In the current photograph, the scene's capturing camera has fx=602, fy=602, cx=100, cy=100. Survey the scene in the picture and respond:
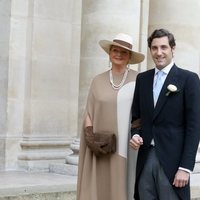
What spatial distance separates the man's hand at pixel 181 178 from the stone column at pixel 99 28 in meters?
4.33

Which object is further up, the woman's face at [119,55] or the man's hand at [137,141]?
the woman's face at [119,55]

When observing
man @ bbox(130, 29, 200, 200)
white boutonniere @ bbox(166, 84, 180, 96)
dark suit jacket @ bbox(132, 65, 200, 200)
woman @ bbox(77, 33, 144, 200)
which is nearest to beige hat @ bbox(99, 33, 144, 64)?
woman @ bbox(77, 33, 144, 200)

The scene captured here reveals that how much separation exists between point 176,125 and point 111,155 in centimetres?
120

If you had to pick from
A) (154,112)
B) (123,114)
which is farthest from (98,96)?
(154,112)

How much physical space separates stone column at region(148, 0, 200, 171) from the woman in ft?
12.4

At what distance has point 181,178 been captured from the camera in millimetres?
4742

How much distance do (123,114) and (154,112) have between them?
952 mm

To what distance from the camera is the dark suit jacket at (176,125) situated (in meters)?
4.79

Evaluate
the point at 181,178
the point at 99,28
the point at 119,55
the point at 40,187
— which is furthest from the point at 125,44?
the point at 99,28

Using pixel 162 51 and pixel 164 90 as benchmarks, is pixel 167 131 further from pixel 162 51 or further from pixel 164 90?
pixel 162 51

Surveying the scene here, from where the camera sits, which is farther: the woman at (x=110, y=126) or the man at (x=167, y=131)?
the woman at (x=110, y=126)

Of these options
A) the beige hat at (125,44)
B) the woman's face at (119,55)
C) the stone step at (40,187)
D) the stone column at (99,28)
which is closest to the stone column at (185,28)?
the stone column at (99,28)

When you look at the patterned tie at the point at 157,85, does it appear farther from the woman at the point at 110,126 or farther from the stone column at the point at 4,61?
the stone column at the point at 4,61

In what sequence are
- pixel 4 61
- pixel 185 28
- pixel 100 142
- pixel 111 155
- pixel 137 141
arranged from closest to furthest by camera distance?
pixel 137 141, pixel 100 142, pixel 111 155, pixel 4 61, pixel 185 28
